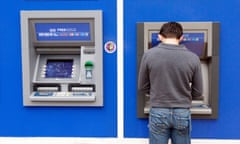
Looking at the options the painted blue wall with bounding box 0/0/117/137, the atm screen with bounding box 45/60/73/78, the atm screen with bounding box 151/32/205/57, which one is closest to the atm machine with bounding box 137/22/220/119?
the atm screen with bounding box 151/32/205/57

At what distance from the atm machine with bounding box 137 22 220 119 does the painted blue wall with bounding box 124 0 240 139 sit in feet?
0.19

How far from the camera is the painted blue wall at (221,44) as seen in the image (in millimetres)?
2637

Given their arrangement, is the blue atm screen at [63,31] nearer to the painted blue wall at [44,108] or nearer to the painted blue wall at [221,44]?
the painted blue wall at [44,108]

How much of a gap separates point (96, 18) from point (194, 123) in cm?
123

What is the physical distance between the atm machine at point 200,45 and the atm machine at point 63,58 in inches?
13.9

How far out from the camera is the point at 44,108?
111 inches

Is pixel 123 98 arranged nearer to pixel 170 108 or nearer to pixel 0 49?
pixel 170 108

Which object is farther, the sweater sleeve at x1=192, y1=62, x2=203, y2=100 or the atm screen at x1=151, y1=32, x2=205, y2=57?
the atm screen at x1=151, y1=32, x2=205, y2=57

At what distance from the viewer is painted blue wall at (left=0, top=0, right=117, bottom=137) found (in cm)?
270

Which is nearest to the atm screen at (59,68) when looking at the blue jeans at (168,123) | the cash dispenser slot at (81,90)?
the cash dispenser slot at (81,90)

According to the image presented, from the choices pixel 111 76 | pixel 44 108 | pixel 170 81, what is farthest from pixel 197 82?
pixel 44 108

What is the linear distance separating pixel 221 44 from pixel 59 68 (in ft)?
4.57

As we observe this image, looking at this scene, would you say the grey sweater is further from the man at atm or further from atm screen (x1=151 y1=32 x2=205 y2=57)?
atm screen (x1=151 y1=32 x2=205 y2=57)

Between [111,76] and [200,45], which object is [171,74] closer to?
[200,45]
